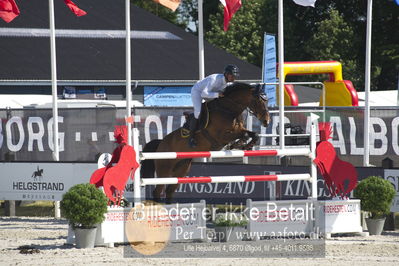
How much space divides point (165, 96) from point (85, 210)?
23.0 meters

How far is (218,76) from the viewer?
Answer: 12836 mm

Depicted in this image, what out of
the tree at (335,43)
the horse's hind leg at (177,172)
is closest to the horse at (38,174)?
the horse's hind leg at (177,172)

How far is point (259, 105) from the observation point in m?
12.5

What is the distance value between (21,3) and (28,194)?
21584mm

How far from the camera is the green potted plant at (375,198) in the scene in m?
12.3

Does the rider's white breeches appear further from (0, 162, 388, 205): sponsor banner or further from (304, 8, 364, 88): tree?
(304, 8, 364, 88): tree

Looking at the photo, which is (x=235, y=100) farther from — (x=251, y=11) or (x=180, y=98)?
(x=251, y=11)

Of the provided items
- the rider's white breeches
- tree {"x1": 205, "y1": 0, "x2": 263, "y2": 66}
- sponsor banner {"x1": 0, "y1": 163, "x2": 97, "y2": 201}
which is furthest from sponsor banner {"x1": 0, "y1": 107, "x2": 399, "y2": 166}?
tree {"x1": 205, "y1": 0, "x2": 263, "y2": 66}

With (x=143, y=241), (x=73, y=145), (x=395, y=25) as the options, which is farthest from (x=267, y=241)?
(x=395, y=25)

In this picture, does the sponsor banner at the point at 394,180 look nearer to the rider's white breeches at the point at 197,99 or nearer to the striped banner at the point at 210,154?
the striped banner at the point at 210,154

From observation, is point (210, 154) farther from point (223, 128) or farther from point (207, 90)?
point (207, 90)

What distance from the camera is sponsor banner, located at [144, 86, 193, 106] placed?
1319 inches

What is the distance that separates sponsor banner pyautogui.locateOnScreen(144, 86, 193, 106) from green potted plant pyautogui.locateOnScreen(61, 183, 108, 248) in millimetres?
22417

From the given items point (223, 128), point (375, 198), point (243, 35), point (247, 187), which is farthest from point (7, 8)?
point (243, 35)
